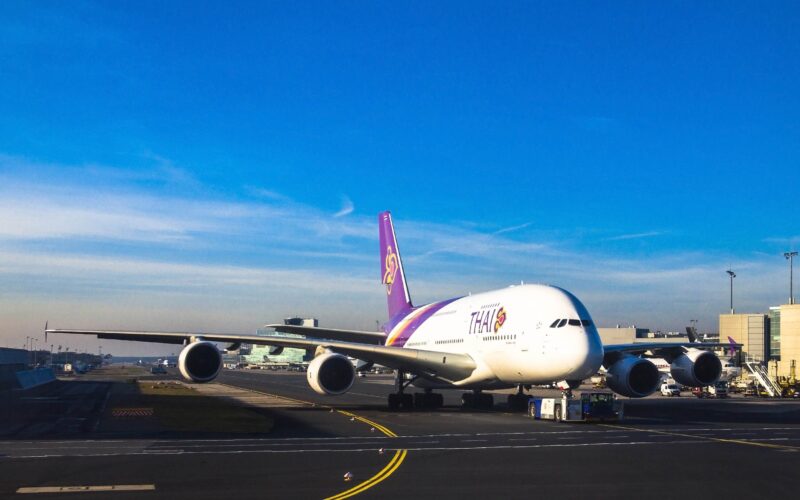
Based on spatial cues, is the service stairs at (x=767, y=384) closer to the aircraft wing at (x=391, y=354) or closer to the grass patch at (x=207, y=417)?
the aircraft wing at (x=391, y=354)

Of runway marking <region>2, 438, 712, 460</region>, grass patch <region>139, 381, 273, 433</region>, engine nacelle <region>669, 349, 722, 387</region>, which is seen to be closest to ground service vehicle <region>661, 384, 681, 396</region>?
engine nacelle <region>669, 349, 722, 387</region>

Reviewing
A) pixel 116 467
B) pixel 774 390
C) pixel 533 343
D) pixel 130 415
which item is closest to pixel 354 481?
pixel 116 467

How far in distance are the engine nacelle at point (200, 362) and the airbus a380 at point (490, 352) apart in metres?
0.04

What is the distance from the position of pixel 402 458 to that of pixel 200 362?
1801cm

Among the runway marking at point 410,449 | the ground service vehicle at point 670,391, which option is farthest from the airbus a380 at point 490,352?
the ground service vehicle at point 670,391

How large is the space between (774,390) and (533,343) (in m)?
38.1

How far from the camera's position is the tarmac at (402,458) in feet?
52.5

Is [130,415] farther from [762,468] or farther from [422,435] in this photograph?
[762,468]

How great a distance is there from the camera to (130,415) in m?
36.0

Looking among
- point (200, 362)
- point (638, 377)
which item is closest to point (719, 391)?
point (638, 377)

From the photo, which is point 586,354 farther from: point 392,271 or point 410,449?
point 392,271

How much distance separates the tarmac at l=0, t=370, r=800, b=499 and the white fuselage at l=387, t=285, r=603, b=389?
2.21m

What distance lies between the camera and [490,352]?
3612 centimetres

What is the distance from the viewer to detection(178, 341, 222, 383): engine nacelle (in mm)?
36219
